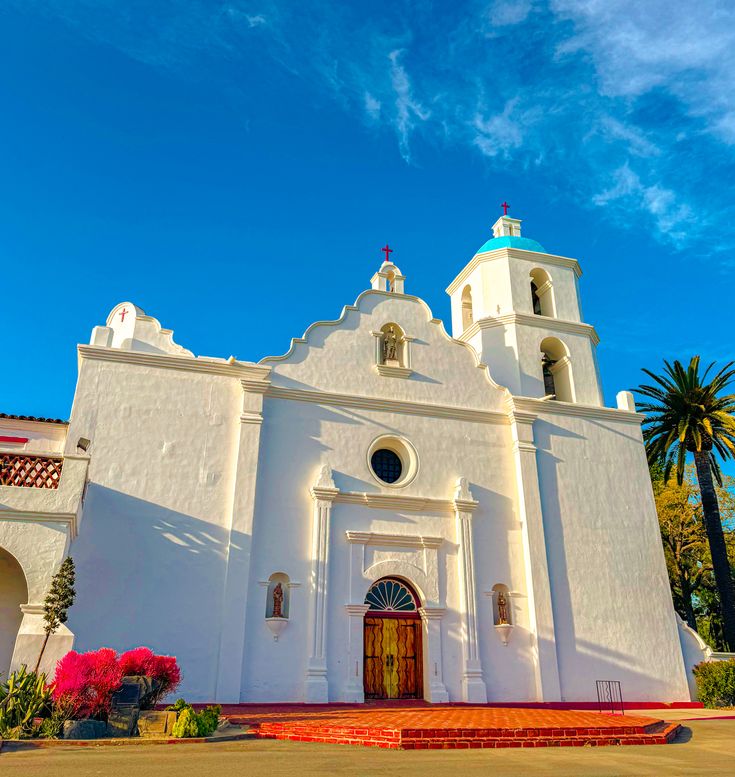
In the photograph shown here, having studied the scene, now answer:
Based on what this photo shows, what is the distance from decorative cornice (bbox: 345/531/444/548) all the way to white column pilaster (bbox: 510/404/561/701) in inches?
105

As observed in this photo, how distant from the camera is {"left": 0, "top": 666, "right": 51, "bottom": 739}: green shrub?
31.7 feet

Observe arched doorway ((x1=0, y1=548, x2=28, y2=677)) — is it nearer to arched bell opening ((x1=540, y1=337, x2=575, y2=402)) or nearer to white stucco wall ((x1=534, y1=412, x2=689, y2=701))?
white stucco wall ((x1=534, y1=412, x2=689, y2=701))

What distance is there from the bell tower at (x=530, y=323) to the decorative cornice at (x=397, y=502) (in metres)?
5.00

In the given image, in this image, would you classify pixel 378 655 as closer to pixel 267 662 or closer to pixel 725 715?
pixel 267 662

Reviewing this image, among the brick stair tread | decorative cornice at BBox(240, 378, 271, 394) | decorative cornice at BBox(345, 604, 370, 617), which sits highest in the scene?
decorative cornice at BBox(240, 378, 271, 394)

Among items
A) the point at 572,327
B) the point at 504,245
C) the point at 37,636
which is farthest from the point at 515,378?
the point at 37,636

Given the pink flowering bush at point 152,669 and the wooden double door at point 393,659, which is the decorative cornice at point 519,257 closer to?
the wooden double door at point 393,659

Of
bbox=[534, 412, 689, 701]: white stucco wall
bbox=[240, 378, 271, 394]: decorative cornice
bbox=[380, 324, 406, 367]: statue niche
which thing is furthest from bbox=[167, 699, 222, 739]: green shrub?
bbox=[380, 324, 406, 367]: statue niche

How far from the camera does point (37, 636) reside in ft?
38.8

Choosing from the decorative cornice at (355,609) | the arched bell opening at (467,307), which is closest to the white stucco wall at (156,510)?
the decorative cornice at (355,609)

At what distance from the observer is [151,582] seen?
15367 mm

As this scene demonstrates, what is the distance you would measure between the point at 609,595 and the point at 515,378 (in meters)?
6.95

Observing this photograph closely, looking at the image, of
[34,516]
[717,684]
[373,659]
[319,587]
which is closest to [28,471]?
[34,516]

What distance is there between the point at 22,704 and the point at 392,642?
9.11 m
